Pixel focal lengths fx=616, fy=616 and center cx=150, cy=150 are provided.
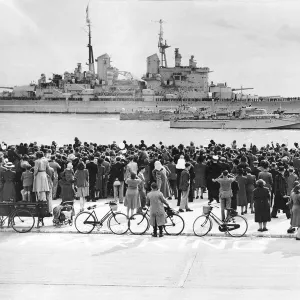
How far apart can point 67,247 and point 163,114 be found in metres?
97.4

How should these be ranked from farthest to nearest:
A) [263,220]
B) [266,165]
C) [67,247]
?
[266,165] → [263,220] → [67,247]

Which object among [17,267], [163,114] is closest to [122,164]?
[17,267]

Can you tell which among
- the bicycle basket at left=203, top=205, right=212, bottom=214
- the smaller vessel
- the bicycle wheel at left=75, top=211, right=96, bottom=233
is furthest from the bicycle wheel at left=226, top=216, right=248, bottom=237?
the smaller vessel

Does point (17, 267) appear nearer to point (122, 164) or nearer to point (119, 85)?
point (122, 164)

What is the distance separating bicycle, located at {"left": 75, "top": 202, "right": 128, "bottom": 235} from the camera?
472 inches

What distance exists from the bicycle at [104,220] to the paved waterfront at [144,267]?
0.92 feet

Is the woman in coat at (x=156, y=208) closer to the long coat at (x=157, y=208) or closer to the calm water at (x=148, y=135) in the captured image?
the long coat at (x=157, y=208)

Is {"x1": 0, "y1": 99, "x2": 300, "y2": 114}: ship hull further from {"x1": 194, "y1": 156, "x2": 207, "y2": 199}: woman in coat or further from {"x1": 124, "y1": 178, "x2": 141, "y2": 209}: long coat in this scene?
{"x1": 124, "y1": 178, "x2": 141, "y2": 209}: long coat

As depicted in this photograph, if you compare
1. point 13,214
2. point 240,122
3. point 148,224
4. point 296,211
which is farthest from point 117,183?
point 240,122

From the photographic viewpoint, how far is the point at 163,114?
108 meters

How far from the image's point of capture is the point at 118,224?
12.3 m

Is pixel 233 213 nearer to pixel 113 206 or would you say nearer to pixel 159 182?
pixel 113 206

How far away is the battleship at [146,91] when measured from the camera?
13512 cm

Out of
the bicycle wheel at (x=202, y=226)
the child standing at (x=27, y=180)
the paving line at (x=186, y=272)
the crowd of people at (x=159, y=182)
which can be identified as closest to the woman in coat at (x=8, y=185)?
the crowd of people at (x=159, y=182)
